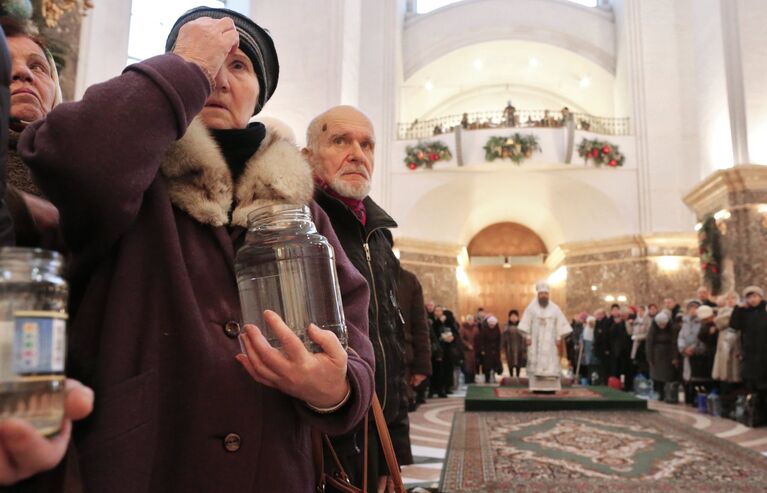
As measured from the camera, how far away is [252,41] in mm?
1404

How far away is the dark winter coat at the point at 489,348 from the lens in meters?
15.6

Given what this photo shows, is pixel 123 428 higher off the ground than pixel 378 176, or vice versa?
pixel 378 176

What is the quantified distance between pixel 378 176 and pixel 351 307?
687 inches

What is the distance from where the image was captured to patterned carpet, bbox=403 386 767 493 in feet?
17.3

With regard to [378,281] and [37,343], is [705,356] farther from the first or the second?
[37,343]

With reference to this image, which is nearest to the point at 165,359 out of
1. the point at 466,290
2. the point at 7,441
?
the point at 7,441

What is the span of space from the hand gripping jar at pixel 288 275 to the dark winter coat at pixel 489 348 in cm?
1496

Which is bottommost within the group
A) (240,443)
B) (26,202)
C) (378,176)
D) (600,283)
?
(240,443)

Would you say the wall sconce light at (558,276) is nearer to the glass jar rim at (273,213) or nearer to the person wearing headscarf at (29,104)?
the person wearing headscarf at (29,104)

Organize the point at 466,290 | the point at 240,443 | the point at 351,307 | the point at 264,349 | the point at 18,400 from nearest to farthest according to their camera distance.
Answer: the point at 18,400 < the point at 264,349 < the point at 240,443 < the point at 351,307 < the point at 466,290

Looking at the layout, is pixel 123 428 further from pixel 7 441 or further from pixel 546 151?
pixel 546 151

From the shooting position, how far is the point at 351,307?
1288mm

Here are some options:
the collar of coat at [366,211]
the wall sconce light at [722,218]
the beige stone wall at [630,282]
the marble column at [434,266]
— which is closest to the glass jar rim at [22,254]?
the collar of coat at [366,211]

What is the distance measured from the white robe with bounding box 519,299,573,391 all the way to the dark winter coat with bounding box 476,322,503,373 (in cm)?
443
